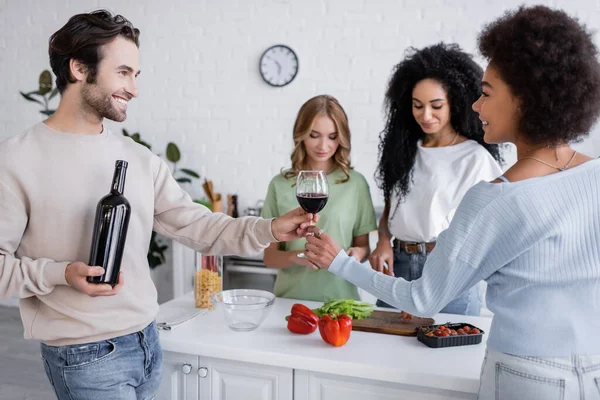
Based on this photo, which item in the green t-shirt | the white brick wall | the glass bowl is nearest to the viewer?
the glass bowl

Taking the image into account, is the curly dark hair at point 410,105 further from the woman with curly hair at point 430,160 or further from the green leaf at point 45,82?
the green leaf at point 45,82

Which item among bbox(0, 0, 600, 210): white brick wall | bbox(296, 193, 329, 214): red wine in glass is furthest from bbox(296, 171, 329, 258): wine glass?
bbox(0, 0, 600, 210): white brick wall

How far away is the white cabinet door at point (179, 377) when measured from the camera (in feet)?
6.04

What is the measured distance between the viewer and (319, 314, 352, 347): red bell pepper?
1.75 m

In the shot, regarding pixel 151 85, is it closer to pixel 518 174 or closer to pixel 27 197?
pixel 27 197

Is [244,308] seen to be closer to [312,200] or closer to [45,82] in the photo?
[312,200]

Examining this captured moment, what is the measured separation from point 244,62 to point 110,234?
11.3 feet

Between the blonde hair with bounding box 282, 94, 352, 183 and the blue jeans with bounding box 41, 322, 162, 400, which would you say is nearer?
the blue jeans with bounding box 41, 322, 162, 400

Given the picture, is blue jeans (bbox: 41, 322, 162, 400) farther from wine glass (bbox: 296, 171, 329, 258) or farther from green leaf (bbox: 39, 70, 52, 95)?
green leaf (bbox: 39, 70, 52, 95)

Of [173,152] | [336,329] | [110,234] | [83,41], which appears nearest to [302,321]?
[336,329]

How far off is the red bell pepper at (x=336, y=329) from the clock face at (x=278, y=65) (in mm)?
2971

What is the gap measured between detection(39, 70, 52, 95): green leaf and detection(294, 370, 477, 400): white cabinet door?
164 inches

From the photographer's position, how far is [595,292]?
4.07 feet

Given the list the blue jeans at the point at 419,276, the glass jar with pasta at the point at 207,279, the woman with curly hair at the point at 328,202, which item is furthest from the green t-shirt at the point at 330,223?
the glass jar with pasta at the point at 207,279
